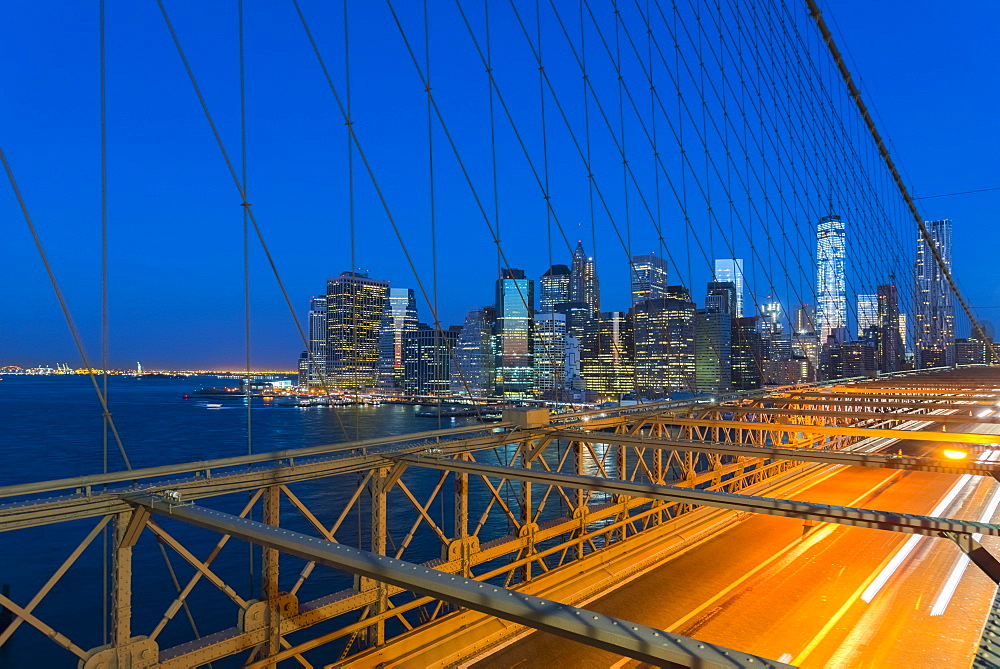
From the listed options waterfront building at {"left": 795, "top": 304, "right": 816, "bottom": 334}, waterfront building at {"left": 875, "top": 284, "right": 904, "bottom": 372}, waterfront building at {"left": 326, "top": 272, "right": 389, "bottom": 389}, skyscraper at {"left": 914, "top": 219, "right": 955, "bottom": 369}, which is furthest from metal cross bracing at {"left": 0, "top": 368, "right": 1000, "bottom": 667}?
skyscraper at {"left": 914, "top": 219, "right": 955, "bottom": 369}

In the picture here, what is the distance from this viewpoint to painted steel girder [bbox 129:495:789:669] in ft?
6.88

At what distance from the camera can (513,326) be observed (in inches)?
1689

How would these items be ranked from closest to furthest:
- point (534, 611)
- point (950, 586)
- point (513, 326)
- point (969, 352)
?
point (534, 611) → point (950, 586) → point (513, 326) → point (969, 352)

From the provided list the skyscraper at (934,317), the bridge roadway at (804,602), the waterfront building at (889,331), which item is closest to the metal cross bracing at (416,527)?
the bridge roadway at (804,602)

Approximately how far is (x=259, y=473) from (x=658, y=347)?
44.1 metres

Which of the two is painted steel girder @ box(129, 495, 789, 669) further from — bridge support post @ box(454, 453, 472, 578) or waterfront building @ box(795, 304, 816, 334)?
waterfront building @ box(795, 304, 816, 334)

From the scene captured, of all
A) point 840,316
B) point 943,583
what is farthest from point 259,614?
point 840,316

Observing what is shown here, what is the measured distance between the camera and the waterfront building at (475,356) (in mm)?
38847

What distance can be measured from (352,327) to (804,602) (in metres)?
12.3

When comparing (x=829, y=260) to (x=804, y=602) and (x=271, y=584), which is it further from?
(x=271, y=584)

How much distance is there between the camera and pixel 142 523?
4.61m

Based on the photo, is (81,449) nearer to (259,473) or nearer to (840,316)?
(259,473)

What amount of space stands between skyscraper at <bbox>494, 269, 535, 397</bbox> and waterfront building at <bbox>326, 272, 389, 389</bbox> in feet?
13.5

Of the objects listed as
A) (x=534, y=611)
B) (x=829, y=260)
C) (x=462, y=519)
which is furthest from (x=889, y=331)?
(x=534, y=611)
